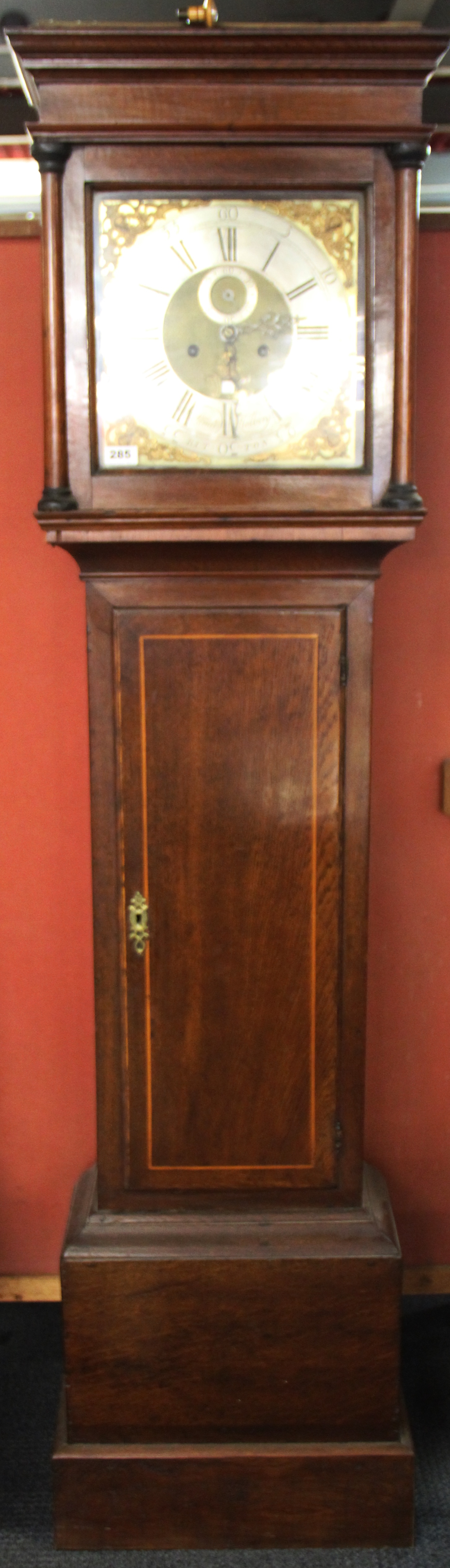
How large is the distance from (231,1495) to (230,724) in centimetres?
116

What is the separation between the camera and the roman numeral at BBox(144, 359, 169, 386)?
5.22 ft

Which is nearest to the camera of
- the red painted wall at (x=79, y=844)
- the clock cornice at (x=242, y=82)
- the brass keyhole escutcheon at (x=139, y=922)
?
the clock cornice at (x=242, y=82)

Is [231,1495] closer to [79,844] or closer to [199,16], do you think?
[79,844]

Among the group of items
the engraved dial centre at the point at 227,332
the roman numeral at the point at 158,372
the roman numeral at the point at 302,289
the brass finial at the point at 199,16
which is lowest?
the roman numeral at the point at 158,372

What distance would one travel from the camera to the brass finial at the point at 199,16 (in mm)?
1530

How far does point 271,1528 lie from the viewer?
5.96ft

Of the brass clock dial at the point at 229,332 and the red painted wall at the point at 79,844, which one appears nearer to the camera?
the brass clock dial at the point at 229,332

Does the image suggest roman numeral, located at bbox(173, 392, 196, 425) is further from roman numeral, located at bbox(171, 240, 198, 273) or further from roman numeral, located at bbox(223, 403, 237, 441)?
roman numeral, located at bbox(171, 240, 198, 273)

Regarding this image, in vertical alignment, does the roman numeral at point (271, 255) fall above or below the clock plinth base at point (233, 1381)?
above

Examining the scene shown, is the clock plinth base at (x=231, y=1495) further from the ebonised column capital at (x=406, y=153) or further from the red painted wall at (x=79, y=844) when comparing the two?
the ebonised column capital at (x=406, y=153)

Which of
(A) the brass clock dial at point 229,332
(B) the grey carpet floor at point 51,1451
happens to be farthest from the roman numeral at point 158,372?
(B) the grey carpet floor at point 51,1451

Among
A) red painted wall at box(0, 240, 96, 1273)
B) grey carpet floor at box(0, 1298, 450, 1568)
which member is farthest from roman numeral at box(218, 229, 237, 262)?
grey carpet floor at box(0, 1298, 450, 1568)

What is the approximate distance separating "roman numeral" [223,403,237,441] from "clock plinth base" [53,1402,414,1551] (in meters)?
1.49

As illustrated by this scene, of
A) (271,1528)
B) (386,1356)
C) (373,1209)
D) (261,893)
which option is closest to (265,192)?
(261,893)
